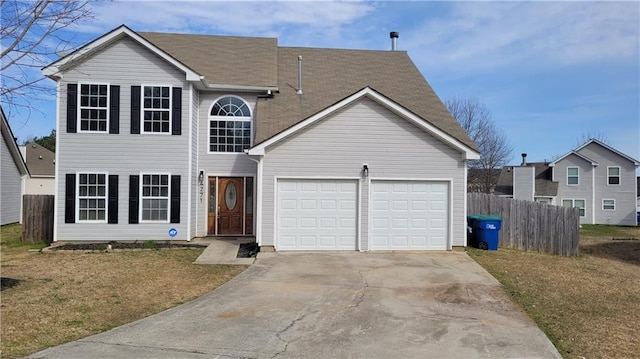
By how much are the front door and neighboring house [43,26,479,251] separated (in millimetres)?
37

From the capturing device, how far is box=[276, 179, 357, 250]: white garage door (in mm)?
13711

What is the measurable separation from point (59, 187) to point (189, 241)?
14.9ft

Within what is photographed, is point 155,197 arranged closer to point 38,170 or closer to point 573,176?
point 38,170

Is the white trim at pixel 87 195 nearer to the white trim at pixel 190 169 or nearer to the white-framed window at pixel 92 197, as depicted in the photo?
the white-framed window at pixel 92 197

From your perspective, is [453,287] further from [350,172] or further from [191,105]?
[191,105]

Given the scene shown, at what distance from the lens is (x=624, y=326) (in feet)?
24.1

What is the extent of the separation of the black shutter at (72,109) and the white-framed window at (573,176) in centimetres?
3933

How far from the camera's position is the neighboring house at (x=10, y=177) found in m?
24.1

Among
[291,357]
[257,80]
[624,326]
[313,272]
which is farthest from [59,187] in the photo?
[624,326]

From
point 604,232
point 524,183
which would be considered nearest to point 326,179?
point 604,232

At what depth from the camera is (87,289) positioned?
30.1 feet

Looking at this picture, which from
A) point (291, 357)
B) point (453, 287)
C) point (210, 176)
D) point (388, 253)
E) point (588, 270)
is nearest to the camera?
point (291, 357)

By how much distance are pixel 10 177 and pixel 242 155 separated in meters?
16.5

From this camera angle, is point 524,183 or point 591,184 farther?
point 524,183
